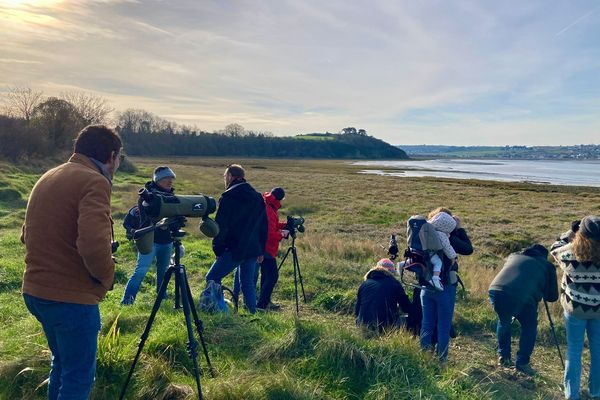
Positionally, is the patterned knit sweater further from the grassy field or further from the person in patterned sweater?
the grassy field

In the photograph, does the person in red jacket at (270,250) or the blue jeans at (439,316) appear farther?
the person in red jacket at (270,250)

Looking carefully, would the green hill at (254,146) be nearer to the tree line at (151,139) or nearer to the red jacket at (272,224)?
the tree line at (151,139)

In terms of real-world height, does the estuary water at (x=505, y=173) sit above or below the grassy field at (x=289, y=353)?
above

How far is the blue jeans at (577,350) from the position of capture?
14.5 feet

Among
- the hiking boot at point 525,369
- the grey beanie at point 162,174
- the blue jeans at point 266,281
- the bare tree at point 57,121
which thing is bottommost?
the hiking boot at point 525,369

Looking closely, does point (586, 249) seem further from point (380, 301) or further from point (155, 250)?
point (155, 250)

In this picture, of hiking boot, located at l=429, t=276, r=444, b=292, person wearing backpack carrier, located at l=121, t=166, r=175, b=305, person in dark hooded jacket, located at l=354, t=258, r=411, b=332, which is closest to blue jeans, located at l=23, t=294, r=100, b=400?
person wearing backpack carrier, located at l=121, t=166, r=175, b=305

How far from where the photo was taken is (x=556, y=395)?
15.3 feet

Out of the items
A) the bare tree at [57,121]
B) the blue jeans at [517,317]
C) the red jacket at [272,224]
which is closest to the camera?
the blue jeans at [517,317]

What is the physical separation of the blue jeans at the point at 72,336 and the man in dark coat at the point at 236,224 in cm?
259

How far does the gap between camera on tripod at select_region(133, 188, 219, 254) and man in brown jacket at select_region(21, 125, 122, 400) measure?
53 cm

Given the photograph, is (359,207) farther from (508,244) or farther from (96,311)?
(96,311)

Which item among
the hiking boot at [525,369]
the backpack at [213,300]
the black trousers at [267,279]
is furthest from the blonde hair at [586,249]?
the black trousers at [267,279]

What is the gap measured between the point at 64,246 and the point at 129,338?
2096 mm
